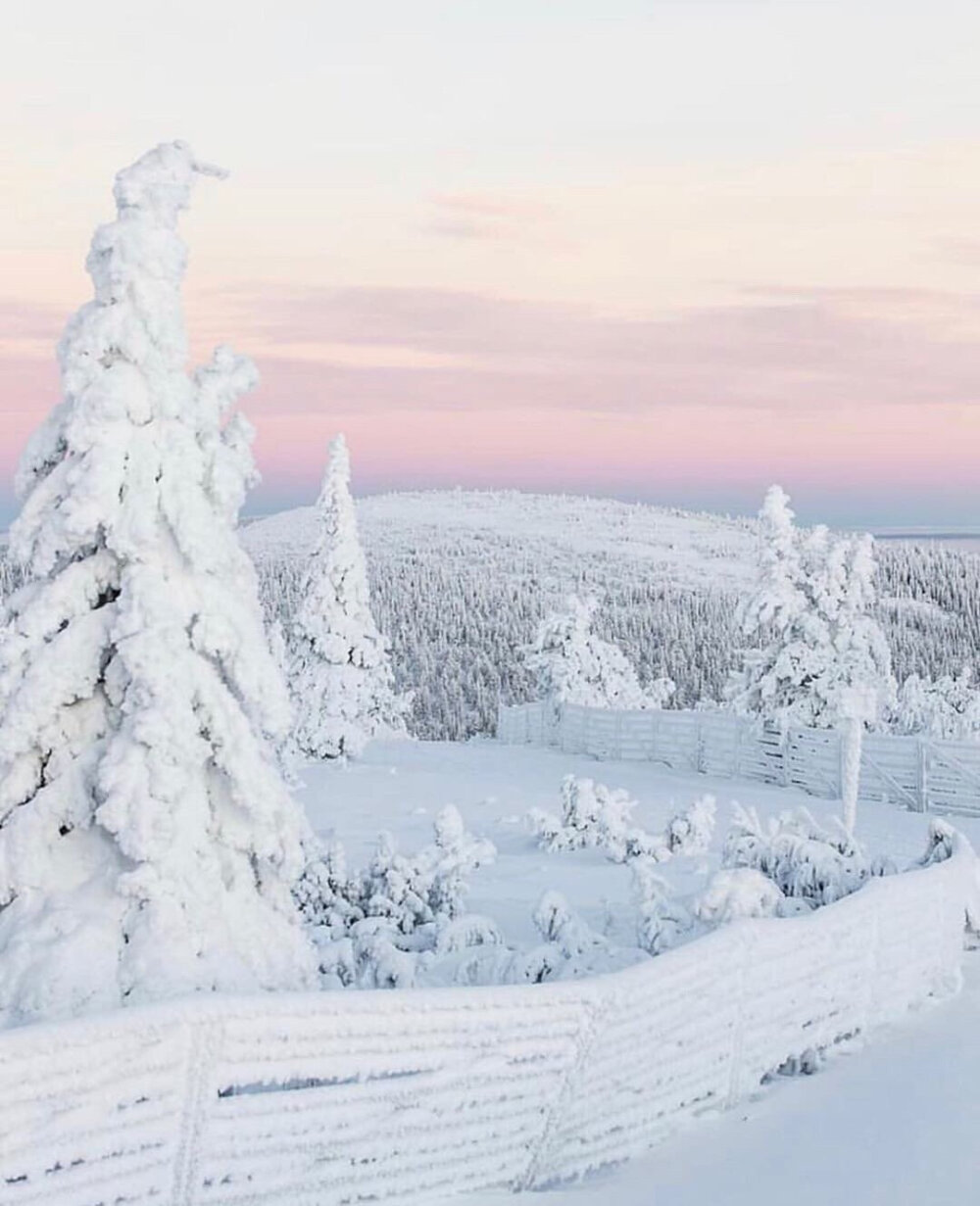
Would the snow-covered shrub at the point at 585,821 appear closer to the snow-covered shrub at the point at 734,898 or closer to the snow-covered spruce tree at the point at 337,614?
Result: the snow-covered shrub at the point at 734,898

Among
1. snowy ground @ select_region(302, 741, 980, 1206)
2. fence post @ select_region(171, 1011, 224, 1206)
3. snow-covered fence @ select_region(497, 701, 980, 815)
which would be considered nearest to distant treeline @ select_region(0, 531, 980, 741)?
snow-covered fence @ select_region(497, 701, 980, 815)

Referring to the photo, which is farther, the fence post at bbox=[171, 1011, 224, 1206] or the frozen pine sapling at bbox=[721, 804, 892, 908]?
the frozen pine sapling at bbox=[721, 804, 892, 908]

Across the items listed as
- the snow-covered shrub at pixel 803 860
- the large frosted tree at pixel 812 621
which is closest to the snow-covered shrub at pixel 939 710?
the large frosted tree at pixel 812 621

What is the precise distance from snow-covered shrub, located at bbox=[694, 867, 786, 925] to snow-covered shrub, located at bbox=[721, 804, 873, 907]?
150 cm

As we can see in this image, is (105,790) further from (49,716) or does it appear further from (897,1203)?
(897,1203)

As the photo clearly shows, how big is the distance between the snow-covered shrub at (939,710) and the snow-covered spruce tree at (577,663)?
31.5ft

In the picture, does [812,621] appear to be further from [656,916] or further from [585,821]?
[656,916]

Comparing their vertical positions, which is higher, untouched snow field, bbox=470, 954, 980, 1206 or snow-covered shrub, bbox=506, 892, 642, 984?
snow-covered shrub, bbox=506, 892, 642, 984

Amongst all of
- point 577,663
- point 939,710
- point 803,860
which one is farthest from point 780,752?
point 939,710

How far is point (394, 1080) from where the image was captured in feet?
21.8

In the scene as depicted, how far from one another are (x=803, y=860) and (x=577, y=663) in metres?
39.2

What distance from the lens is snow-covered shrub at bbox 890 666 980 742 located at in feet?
142

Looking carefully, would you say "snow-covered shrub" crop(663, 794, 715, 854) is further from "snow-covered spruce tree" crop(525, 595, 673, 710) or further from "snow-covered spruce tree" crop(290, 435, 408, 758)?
"snow-covered spruce tree" crop(525, 595, 673, 710)

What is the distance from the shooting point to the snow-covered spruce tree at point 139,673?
769 cm
